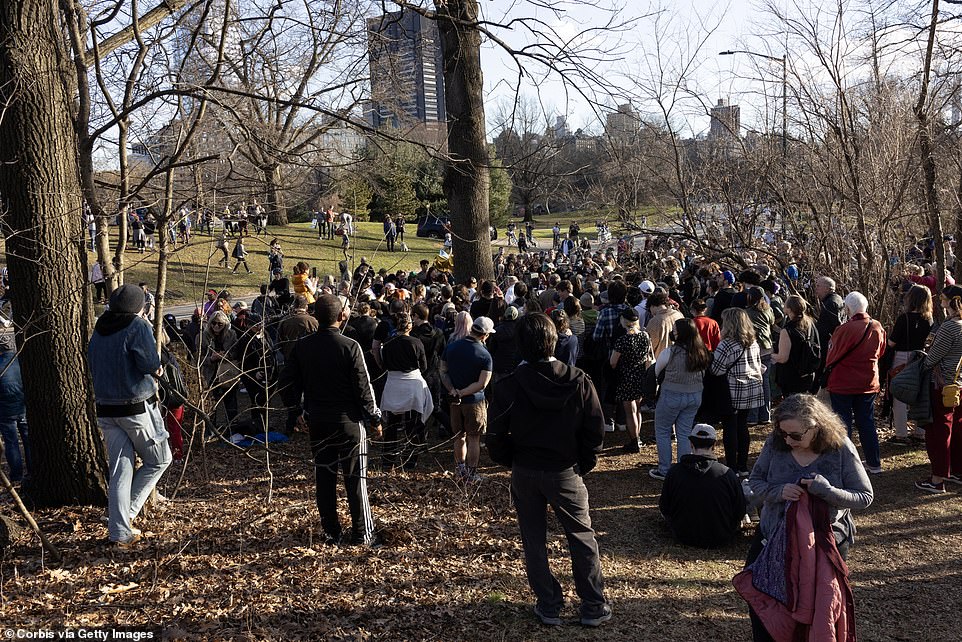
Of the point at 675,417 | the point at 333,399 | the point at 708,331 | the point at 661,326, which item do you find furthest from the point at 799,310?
the point at 333,399

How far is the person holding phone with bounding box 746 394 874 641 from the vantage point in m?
3.51

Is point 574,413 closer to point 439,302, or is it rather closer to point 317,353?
point 317,353

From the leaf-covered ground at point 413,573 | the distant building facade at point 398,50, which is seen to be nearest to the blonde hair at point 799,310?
the leaf-covered ground at point 413,573

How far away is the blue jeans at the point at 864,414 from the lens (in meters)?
7.00

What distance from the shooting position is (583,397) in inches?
170

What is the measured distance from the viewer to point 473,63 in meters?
10.6

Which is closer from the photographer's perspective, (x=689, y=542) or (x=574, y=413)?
(x=574, y=413)

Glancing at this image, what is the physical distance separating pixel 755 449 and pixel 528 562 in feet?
14.8

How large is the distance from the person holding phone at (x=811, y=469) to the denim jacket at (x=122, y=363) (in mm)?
3945

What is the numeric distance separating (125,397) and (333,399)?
1.39 m

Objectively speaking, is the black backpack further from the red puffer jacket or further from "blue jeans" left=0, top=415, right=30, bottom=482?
the red puffer jacket

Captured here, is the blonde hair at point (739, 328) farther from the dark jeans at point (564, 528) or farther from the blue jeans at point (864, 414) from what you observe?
the dark jeans at point (564, 528)

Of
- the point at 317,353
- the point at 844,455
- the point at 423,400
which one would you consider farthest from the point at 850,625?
the point at 423,400

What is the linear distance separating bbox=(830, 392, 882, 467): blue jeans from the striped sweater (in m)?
0.67
